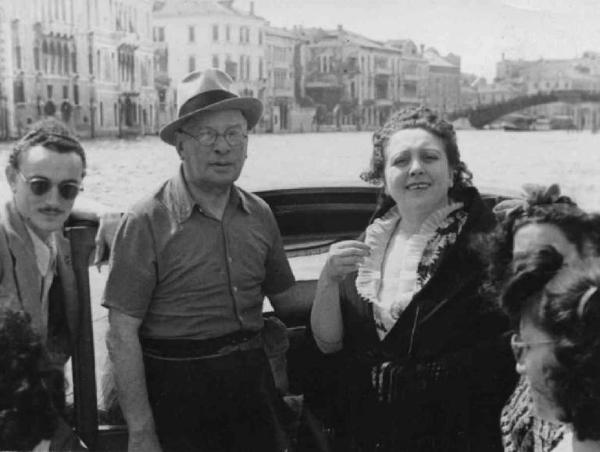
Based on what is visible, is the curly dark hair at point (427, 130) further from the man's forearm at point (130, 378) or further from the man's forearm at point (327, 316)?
the man's forearm at point (130, 378)

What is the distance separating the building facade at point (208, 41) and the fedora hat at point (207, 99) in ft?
15.4

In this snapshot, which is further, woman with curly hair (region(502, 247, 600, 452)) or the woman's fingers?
the woman's fingers

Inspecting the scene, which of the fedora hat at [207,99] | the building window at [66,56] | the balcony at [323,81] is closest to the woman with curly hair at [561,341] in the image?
the fedora hat at [207,99]

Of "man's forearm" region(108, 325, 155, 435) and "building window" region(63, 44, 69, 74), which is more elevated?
"building window" region(63, 44, 69, 74)

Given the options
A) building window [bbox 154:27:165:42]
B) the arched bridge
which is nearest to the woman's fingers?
the arched bridge

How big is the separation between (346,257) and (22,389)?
3.05 ft

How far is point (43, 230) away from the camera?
6.52 ft

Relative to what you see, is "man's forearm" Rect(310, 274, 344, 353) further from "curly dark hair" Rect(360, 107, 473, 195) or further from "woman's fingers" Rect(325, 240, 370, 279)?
"curly dark hair" Rect(360, 107, 473, 195)

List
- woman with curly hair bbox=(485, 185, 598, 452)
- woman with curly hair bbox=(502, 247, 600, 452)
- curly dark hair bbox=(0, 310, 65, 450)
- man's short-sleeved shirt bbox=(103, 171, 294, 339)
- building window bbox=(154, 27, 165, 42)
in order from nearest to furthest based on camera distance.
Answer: woman with curly hair bbox=(502, 247, 600, 452), curly dark hair bbox=(0, 310, 65, 450), woman with curly hair bbox=(485, 185, 598, 452), man's short-sleeved shirt bbox=(103, 171, 294, 339), building window bbox=(154, 27, 165, 42)

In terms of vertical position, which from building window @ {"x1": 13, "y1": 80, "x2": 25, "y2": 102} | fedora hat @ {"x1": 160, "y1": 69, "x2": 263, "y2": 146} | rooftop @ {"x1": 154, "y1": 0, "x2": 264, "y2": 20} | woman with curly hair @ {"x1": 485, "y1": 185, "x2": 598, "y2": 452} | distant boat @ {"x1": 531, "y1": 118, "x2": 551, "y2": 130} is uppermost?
rooftop @ {"x1": 154, "y1": 0, "x2": 264, "y2": 20}

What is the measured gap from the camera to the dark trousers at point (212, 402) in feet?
6.82

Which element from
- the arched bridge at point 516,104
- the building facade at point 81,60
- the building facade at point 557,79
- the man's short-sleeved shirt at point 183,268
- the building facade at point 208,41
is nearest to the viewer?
the man's short-sleeved shirt at point 183,268

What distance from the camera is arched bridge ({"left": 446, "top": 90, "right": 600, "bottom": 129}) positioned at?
21.3 feet

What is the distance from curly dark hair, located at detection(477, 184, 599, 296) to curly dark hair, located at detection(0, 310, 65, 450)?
3.19ft
